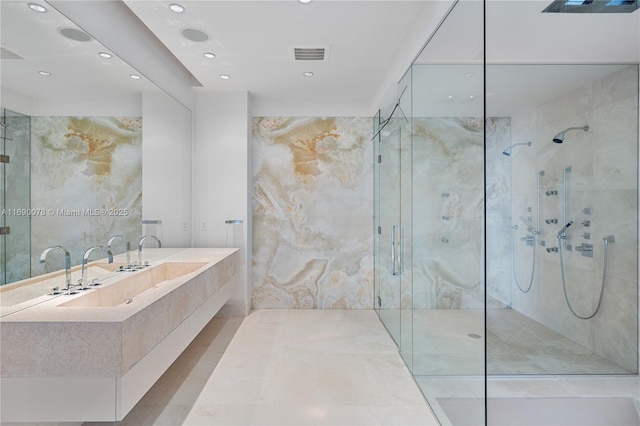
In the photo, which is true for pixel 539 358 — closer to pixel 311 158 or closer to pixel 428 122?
pixel 428 122

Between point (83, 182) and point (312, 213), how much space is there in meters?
2.69

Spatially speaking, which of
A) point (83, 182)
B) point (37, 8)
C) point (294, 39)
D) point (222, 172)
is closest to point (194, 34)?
point (294, 39)

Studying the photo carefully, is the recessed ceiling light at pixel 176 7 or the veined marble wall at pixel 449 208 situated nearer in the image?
the veined marble wall at pixel 449 208

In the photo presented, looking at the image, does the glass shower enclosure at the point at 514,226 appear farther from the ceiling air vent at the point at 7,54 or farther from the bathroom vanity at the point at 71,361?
the ceiling air vent at the point at 7,54

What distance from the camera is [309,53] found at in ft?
9.82

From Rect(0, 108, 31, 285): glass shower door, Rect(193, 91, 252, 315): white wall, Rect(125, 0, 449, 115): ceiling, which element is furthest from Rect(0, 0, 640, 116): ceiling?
Rect(193, 91, 252, 315): white wall

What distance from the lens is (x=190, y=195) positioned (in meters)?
4.04

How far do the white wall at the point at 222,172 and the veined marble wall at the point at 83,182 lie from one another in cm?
130

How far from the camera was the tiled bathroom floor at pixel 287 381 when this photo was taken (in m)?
2.15

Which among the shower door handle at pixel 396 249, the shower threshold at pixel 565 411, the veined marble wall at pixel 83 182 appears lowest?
the shower threshold at pixel 565 411

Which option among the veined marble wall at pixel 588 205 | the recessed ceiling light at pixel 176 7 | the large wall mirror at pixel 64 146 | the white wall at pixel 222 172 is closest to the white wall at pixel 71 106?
the large wall mirror at pixel 64 146

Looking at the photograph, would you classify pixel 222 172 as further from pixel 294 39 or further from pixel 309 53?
pixel 294 39

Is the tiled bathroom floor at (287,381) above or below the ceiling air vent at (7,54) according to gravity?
below

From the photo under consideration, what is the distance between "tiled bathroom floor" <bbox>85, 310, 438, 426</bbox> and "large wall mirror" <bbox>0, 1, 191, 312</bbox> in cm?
112
